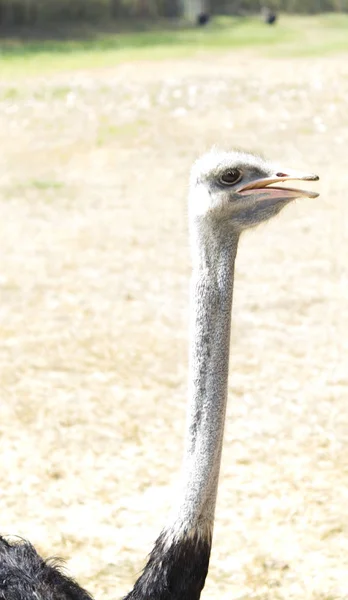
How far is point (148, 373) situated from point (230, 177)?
9.42ft

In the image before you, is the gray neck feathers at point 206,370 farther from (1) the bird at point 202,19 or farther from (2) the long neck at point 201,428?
(1) the bird at point 202,19

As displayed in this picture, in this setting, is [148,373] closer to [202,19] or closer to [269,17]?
[202,19]

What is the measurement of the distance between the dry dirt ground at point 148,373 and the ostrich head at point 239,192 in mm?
489

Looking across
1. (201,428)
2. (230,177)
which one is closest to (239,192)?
(230,177)

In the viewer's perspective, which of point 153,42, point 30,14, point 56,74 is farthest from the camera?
point 30,14

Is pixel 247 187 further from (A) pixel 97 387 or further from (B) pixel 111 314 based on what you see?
(B) pixel 111 314

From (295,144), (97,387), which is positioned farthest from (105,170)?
(97,387)

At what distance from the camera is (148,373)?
5.48m

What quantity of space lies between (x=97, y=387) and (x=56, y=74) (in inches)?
499

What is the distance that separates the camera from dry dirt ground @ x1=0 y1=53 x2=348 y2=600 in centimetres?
395

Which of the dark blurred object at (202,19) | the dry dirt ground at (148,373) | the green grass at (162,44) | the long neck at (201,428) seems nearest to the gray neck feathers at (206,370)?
the long neck at (201,428)

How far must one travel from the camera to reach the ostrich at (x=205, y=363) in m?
2.62

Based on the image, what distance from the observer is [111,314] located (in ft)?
20.9

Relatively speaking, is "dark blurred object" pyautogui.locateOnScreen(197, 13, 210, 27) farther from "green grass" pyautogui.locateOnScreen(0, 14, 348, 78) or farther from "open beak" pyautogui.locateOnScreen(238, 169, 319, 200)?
"open beak" pyautogui.locateOnScreen(238, 169, 319, 200)
